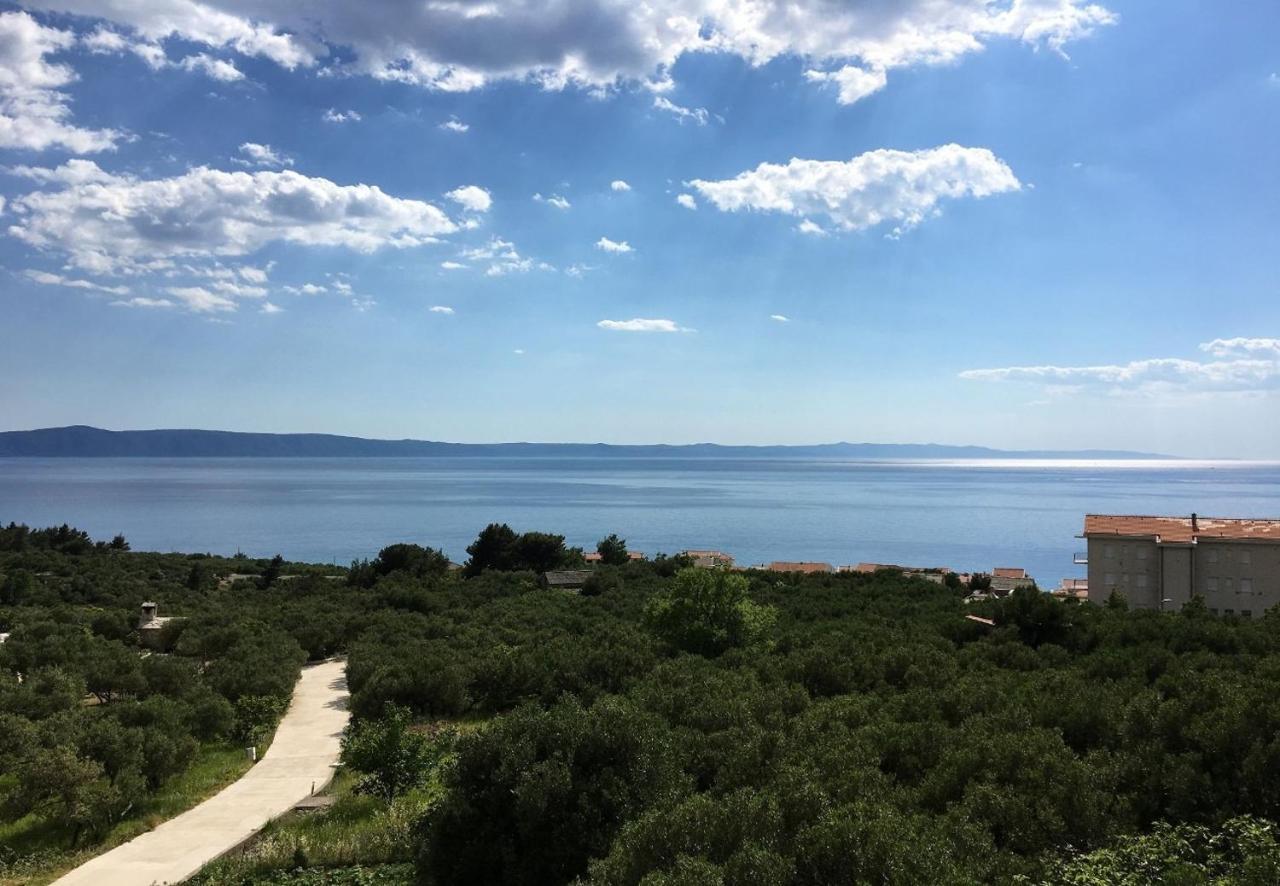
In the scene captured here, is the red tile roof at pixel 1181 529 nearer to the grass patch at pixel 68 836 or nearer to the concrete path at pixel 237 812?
the concrete path at pixel 237 812

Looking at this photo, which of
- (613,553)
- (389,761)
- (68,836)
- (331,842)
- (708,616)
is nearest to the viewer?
(331,842)

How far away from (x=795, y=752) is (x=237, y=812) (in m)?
10.9

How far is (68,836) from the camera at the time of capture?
14.6 meters

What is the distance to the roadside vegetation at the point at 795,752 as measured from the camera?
814 cm

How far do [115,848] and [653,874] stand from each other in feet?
37.9

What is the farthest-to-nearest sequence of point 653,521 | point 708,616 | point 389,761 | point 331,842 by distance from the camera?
point 653,521 → point 708,616 → point 389,761 → point 331,842

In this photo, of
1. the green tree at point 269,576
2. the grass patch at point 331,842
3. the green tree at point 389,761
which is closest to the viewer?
the grass patch at point 331,842

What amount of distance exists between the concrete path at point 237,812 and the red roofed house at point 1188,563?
1512 inches

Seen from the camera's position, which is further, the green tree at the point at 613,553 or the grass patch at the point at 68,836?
the green tree at the point at 613,553

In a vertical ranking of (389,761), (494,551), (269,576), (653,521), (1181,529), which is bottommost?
(653,521)

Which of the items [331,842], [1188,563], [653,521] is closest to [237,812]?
[331,842]

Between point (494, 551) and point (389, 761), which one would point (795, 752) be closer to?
point (389, 761)

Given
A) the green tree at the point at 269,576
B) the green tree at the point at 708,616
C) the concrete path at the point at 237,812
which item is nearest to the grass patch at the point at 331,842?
the concrete path at the point at 237,812

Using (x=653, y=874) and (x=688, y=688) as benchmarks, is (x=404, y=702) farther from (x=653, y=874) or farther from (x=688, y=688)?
(x=653, y=874)
